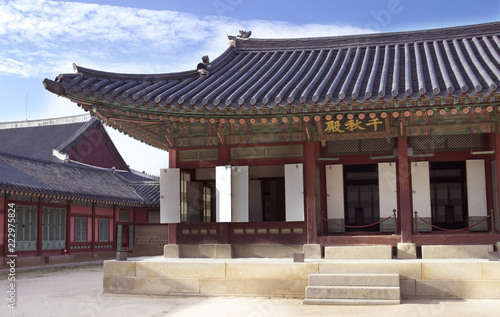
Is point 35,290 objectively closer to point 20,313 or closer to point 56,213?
point 20,313

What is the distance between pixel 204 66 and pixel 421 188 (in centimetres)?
619

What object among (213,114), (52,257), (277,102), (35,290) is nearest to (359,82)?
(277,102)

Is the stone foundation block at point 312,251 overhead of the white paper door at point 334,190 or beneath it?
beneath

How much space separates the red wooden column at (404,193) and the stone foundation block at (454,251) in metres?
0.47

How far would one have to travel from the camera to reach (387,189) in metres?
14.0

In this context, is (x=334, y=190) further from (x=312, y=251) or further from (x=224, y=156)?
(x=224, y=156)

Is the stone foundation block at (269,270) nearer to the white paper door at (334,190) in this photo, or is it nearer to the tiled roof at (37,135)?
the white paper door at (334,190)

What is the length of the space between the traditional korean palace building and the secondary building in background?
10.5 m

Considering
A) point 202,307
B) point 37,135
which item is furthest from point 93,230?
point 202,307

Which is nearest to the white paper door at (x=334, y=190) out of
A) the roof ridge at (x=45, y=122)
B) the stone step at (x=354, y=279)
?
the stone step at (x=354, y=279)

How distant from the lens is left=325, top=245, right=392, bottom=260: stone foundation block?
40.4 feet

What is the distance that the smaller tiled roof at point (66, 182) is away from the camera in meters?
22.7

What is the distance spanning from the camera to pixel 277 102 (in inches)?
453

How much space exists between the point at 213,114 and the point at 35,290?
7195mm
